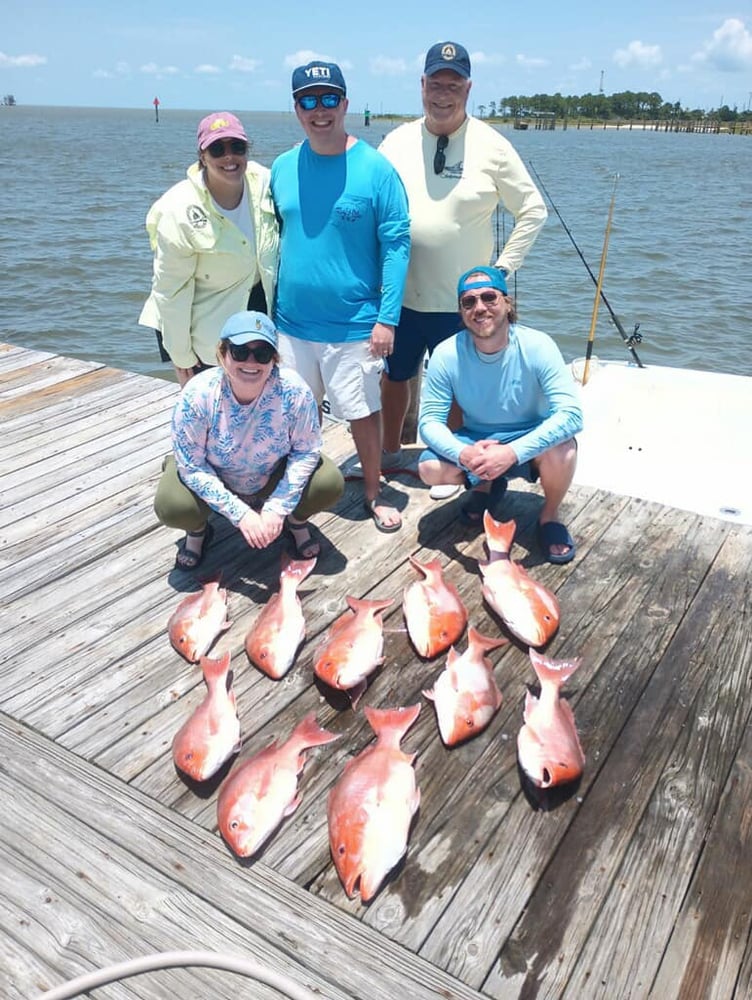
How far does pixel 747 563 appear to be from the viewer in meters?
3.64

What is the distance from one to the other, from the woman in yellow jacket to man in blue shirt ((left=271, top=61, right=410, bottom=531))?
114mm

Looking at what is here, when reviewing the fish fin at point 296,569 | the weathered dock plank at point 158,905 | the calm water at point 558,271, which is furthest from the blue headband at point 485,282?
the calm water at point 558,271

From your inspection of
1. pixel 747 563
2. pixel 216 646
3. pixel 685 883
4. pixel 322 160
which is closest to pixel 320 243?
pixel 322 160

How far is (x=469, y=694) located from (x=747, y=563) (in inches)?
69.4

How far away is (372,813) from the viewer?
2217 mm

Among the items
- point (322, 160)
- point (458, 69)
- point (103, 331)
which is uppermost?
point (458, 69)

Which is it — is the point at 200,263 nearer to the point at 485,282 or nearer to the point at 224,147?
the point at 224,147

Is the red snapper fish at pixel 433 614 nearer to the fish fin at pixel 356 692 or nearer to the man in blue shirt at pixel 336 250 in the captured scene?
the fish fin at pixel 356 692

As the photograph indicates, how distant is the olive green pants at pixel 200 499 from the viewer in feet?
11.1

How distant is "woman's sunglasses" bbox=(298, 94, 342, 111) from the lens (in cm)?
330

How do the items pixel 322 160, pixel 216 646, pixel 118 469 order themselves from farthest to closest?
pixel 118 469 < pixel 322 160 < pixel 216 646

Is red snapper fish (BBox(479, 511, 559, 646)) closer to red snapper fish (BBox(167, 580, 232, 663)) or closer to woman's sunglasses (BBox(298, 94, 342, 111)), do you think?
red snapper fish (BBox(167, 580, 232, 663))

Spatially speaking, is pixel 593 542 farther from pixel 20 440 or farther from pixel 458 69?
pixel 20 440

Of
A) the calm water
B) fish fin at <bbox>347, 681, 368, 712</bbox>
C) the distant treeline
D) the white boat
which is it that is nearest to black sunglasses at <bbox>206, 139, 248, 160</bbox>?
fish fin at <bbox>347, 681, 368, 712</bbox>
